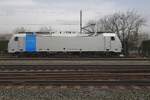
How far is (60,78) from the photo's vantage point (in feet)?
50.0

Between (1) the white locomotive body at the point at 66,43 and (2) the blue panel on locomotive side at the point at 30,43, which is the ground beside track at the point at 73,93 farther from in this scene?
(2) the blue panel on locomotive side at the point at 30,43

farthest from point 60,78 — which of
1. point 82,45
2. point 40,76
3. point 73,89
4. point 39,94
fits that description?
point 82,45

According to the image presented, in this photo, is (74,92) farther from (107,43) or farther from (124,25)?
(124,25)

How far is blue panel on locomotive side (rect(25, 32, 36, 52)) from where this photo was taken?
39.9 metres

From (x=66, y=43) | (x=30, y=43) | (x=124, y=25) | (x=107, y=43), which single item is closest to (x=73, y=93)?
(x=66, y=43)

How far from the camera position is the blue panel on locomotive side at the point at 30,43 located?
1572 inches

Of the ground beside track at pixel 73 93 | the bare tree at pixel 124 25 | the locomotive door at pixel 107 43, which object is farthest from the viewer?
the bare tree at pixel 124 25

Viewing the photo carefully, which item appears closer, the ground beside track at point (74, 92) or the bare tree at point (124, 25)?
the ground beside track at point (74, 92)

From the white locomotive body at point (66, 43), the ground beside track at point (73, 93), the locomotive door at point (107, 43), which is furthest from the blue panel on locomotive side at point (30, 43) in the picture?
the ground beside track at point (73, 93)

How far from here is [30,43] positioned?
40031 mm

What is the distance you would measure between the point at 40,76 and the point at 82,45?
79.7 ft

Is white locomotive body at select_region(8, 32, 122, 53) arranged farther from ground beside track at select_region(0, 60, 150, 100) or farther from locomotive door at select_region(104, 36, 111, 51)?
ground beside track at select_region(0, 60, 150, 100)

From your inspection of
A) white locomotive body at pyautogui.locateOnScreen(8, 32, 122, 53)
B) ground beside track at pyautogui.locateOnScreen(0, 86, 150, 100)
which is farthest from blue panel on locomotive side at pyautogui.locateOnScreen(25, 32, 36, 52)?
ground beside track at pyautogui.locateOnScreen(0, 86, 150, 100)

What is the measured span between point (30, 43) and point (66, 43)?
14.7 feet
